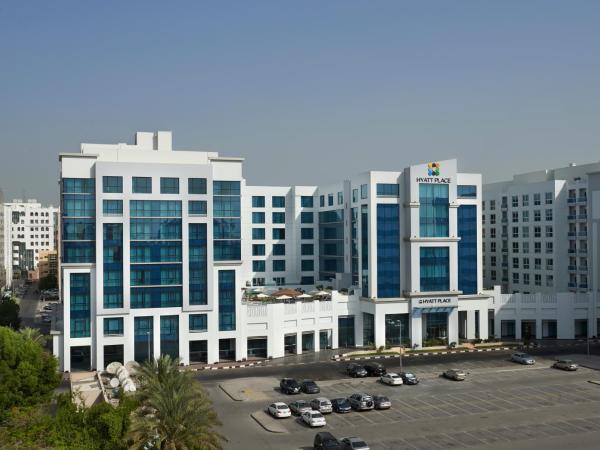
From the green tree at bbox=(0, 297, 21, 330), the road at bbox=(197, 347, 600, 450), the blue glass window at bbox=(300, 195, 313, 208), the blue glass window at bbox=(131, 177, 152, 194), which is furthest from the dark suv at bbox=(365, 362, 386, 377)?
the green tree at bbox=(0, 297, 21, 330)

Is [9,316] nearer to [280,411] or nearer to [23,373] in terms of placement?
[23,373]

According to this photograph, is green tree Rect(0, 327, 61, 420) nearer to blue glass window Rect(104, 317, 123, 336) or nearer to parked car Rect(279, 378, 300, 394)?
blue glass window Rect(104, 317, 123, 336)

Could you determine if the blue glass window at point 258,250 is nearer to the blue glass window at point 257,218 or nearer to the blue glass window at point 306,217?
the blue glass window at point 257,218

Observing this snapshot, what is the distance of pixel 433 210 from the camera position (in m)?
76.5

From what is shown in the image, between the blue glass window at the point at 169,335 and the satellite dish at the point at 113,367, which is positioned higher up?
the blue glass window at the point at 169,335

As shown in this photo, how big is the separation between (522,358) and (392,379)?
17.5 m

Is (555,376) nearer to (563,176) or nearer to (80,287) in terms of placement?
(563,176)

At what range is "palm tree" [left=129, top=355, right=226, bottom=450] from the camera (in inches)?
1265

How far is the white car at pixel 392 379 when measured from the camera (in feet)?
185

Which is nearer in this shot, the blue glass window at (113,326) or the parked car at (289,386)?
the parked car at (289,386)

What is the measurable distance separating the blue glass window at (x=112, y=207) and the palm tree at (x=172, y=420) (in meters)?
33.4

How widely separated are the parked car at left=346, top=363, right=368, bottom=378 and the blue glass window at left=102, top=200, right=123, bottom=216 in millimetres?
27697

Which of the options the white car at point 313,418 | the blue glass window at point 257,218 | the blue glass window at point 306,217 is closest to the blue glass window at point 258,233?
the blue glass window at point 257,218

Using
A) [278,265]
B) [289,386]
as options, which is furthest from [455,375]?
[278,265]
